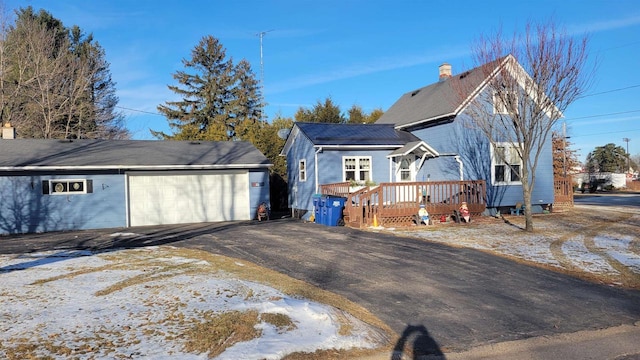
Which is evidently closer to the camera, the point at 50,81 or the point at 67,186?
the point at 67,186

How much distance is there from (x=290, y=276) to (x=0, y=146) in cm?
1702

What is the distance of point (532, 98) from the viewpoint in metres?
13.1

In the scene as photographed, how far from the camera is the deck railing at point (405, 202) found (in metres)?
15.1

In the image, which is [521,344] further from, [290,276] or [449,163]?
[449,163]

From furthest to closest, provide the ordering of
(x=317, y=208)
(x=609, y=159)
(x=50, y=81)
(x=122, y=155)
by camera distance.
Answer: (x=609, y=159), (x=50, y=81), (x=122, y=155), (x=317, y=208)

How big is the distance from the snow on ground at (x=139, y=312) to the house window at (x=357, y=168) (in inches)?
438

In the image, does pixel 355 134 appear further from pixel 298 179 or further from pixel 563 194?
pixel 563 194

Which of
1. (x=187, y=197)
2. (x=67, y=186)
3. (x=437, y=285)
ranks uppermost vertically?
(x=67, y=186)

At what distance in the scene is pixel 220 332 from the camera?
4852 millimetres

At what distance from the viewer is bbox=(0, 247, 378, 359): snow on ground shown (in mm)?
4445

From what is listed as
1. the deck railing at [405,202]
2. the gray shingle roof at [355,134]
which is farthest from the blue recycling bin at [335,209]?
the gray shingle roof at [355,134]

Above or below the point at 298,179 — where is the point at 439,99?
above

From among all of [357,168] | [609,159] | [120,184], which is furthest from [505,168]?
[609,159]

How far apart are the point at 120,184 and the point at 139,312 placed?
1409 cm
